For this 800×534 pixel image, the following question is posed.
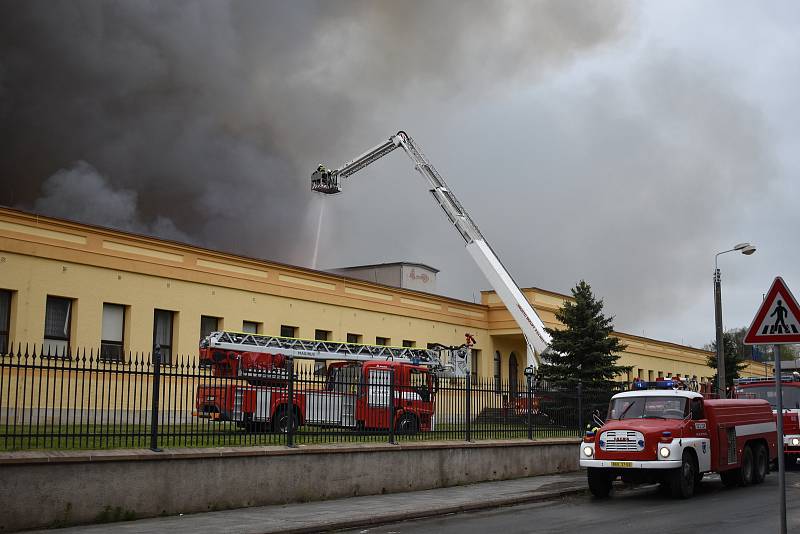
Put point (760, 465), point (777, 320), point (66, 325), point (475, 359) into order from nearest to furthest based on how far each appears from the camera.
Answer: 1. point (777, 320)
2. point (760, 465)
3. point (66, 325)
4. point (475, 359)

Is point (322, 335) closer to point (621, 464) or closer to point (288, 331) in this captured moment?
point (288, 331)

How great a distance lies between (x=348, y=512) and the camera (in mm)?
14352

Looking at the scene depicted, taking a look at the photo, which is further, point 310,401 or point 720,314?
point 720,314

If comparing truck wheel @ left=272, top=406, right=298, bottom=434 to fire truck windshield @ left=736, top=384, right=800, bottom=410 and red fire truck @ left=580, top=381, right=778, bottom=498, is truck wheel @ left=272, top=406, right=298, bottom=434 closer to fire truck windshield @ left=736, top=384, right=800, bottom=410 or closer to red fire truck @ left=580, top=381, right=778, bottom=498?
red fire truck @ left=580, top=381, right=778, bottom=498

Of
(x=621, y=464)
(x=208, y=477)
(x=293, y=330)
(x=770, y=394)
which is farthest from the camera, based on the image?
(x=293, y=330)

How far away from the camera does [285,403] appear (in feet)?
53.6

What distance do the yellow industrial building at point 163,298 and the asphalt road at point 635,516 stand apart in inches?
501

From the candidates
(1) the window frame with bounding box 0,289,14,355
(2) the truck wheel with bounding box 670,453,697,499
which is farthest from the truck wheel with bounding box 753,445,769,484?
(1) the window frame with bounding box 0,289,14,355

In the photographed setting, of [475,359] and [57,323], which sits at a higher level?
[57,323]

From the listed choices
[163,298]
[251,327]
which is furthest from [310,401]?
[251,327]

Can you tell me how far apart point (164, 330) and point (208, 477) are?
1753 centimetres

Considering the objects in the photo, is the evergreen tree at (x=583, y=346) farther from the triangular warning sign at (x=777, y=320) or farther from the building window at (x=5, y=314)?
the triangular warning sign at (x=777, y=320)

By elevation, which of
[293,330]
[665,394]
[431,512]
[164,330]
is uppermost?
Result: [293,330]

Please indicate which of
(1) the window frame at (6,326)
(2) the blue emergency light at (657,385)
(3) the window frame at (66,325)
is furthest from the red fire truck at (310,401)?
(3) the window frame at (66,325)
